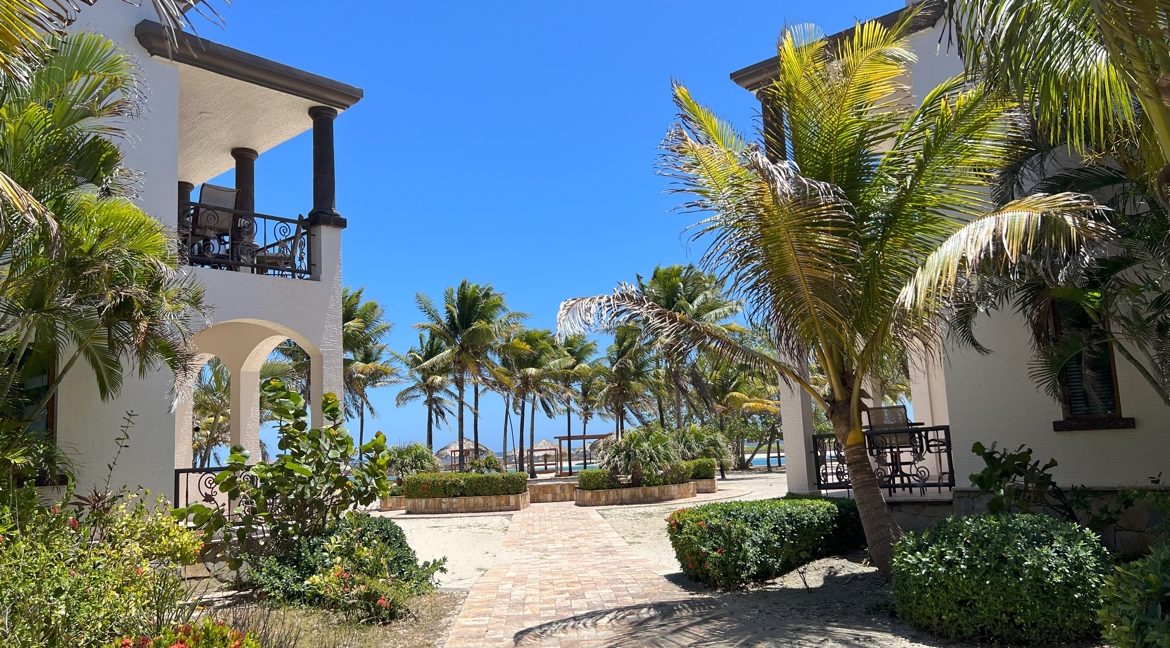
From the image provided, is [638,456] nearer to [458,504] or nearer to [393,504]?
[458,504]

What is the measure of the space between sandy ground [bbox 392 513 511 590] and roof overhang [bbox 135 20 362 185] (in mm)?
7626

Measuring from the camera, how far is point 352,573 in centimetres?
816

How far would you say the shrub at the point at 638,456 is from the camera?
2262 centimetres

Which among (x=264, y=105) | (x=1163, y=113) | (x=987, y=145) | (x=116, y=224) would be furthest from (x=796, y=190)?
(x=264, y=105)

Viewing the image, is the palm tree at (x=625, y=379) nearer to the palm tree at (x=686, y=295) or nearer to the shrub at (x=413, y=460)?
the palm tree at (x=686, y=295)

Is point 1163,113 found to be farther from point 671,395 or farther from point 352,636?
point 671,395

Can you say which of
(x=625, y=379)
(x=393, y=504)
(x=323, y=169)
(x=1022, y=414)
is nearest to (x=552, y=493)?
(x=393, y=504)

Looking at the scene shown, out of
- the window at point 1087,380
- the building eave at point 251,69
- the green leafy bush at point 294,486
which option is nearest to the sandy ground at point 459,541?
the green leafy bush at point 294,486

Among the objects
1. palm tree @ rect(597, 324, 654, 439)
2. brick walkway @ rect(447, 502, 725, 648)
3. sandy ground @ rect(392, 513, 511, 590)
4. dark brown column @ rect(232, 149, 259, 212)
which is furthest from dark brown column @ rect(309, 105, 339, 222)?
palm tree @ rect(597, 324, 654, 439)

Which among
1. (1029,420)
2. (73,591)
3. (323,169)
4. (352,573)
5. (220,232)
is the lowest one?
(352,573)

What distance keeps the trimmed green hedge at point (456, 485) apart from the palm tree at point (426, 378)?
10239mm

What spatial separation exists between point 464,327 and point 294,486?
72.3 ft

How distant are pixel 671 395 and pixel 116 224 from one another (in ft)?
107

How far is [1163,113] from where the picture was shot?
4008 millimetres
